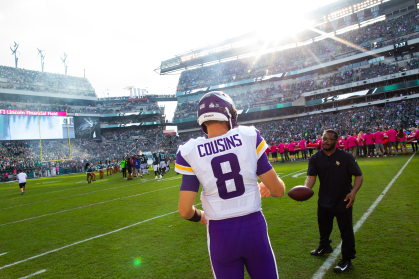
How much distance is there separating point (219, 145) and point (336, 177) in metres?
2.59

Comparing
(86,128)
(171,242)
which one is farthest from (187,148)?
(86,128)

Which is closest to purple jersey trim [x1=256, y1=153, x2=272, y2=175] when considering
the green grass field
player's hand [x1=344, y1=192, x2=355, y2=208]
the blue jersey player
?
the blue jersey player

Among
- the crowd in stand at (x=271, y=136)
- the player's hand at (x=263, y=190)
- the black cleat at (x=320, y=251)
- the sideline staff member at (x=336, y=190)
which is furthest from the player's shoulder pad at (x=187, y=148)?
the crowd in stand at (x=271, y=136)

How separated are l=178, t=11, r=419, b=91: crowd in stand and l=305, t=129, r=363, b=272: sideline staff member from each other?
4537 cm

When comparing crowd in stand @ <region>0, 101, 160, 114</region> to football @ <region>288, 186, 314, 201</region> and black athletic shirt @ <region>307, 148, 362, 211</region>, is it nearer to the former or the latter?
black athletic shirt @ <region>307, 148, 362, 211</region>

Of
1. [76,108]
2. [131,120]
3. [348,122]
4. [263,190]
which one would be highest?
[76,108]

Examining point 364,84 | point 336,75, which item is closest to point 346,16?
point 336,75

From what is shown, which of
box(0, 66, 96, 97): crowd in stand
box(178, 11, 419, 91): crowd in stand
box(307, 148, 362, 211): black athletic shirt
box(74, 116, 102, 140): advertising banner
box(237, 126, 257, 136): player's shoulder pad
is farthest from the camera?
box(0, 66, 96, 97): crowd in stand

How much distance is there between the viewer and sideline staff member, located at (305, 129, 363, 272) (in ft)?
11.7

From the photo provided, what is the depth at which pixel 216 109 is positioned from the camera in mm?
1936

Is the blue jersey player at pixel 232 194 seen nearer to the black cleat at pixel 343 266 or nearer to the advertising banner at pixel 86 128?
the black cleat at pixel 343 266

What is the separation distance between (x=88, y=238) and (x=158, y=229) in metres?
1.55

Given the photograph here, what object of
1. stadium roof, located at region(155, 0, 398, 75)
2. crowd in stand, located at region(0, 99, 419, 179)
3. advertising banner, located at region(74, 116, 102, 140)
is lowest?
crowd in stand, located at region(0, 99, 419, 179)

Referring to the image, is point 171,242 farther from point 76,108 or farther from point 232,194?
point 76,108
